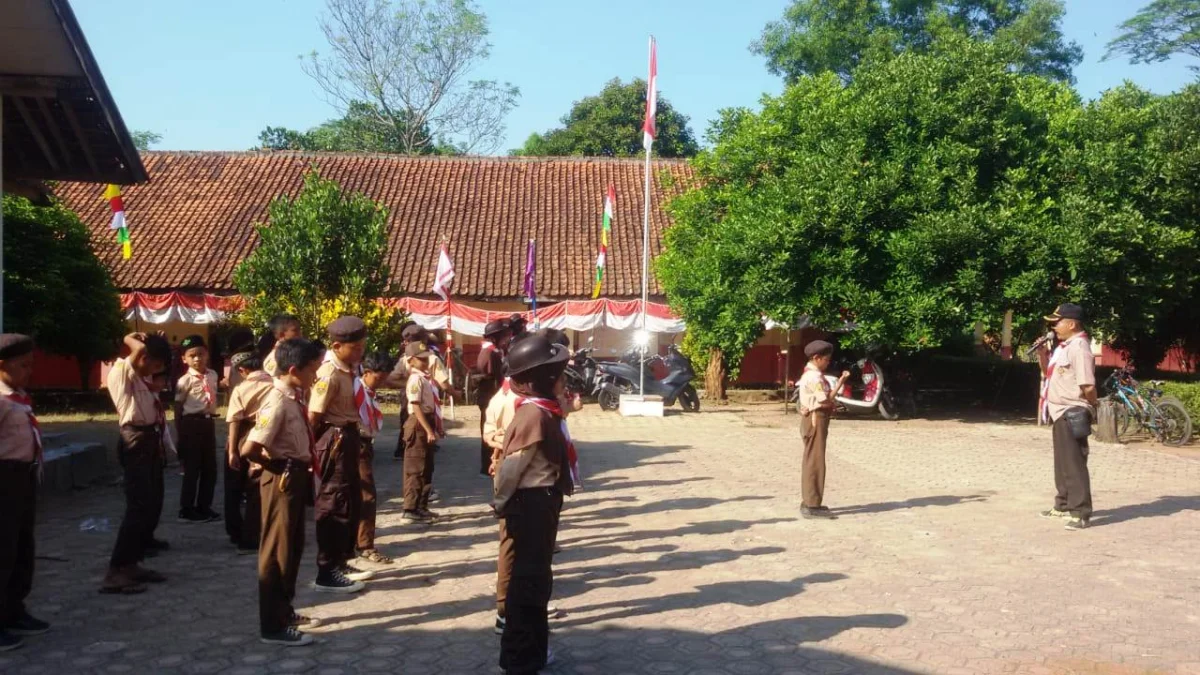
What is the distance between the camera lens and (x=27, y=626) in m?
5.47

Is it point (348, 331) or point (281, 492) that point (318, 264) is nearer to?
point (348, 331)

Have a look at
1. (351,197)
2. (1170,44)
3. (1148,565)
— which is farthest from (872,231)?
(1170,44)

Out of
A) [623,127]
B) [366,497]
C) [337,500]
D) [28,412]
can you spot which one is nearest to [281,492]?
[337,500]

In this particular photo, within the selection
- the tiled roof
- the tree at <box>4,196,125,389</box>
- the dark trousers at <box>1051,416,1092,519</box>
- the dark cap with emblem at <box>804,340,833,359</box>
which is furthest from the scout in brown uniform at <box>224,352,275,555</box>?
the tiled roof

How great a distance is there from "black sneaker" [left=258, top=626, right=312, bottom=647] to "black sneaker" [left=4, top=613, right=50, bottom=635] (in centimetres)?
121

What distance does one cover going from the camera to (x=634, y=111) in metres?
37.1

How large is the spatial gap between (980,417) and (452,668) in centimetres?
1548

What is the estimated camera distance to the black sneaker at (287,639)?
17.7 ft

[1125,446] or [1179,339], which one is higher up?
[1179,339]

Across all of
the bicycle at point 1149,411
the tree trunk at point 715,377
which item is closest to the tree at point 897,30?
the tree trunk at point 715,377

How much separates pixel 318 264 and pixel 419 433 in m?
7.88

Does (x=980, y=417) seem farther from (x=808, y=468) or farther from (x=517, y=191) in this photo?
(x=517, y=191)

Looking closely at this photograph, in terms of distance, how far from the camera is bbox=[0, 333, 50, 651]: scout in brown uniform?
528 centimetres

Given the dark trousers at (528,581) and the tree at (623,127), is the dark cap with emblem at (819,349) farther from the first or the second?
the tree at (623,127)
